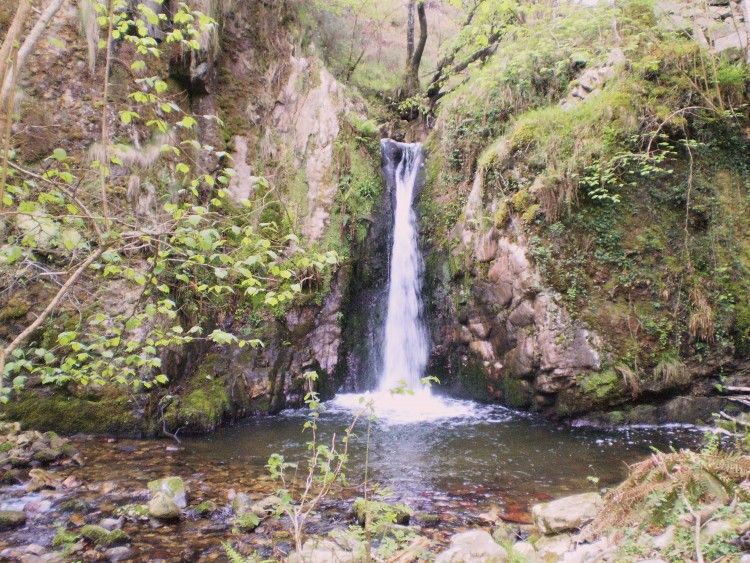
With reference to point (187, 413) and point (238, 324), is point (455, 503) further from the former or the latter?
point (238, 324)

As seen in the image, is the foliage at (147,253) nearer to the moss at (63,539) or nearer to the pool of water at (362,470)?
the pool of water at (362,470)

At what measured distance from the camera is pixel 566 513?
3430mm

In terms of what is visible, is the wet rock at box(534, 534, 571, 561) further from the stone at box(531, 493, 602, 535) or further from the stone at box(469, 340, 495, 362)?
the stone at box(469, 340, 495, 362)

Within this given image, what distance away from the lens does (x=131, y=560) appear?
3.38m

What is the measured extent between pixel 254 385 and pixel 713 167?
8262 millimetres

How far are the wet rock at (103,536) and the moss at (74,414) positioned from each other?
267 cm

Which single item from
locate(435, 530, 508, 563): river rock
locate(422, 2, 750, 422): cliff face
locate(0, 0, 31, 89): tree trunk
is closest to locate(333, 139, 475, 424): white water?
locate(422, 2, 750, 422): cliff face

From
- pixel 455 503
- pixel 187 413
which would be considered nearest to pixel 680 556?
pixel 455 503

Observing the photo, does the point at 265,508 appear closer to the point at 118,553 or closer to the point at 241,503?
the point at 241,503

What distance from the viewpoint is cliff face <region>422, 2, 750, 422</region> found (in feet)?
22.2

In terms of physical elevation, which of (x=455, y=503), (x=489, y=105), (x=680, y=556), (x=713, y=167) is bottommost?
(x=455, y=503)

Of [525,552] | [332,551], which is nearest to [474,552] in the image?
[525,552]

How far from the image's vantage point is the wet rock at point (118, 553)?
3.39 metres

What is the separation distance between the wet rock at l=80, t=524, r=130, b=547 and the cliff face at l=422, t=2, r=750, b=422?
227 inches
